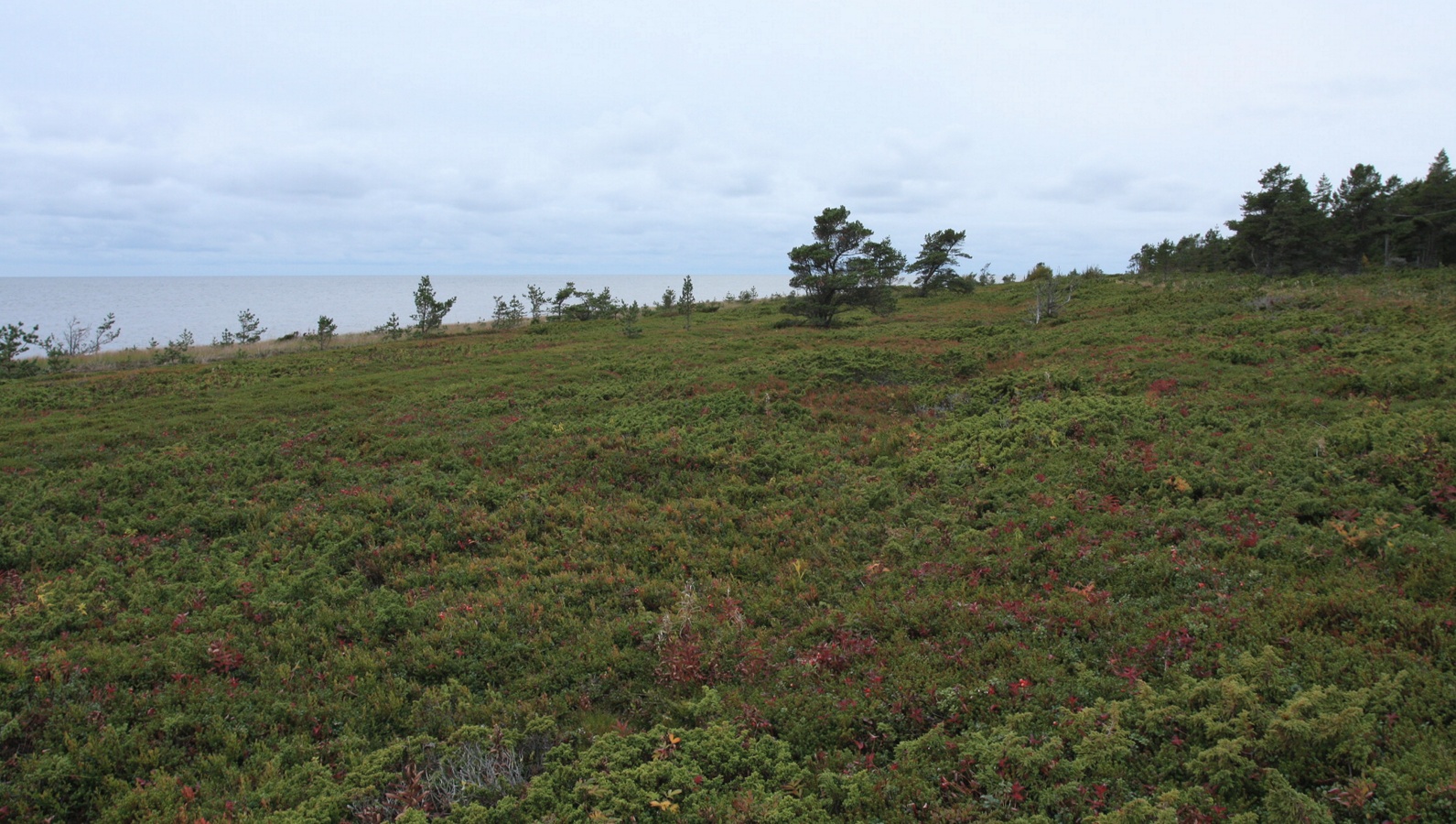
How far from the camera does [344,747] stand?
8188 mm

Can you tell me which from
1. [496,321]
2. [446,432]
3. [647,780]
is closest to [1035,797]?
[647,780]

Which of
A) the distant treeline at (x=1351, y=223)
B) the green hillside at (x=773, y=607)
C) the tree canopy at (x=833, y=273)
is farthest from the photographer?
the tree canopy at (x=833, y=273)

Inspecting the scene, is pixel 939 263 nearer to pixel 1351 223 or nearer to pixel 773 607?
pixel 1351 223

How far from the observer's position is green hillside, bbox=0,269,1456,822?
6.83 metres

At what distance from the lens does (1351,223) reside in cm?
4794

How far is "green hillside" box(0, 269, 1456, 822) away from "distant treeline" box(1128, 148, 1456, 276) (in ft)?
93.3

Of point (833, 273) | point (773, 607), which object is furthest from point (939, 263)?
point (773, 607)

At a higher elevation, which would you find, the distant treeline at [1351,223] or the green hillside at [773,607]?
the distant treeline at [1351,223]

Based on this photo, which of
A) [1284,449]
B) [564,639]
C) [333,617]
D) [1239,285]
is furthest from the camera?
[1239,285]

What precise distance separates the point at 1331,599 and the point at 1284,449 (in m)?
7.23

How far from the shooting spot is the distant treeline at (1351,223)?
42781 millimetres

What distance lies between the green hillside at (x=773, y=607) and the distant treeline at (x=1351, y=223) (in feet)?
93.3

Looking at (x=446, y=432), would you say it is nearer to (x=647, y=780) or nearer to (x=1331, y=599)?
(x=647, y=780)

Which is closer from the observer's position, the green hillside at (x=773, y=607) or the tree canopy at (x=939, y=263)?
the green hillside at (x=773, y=607)
